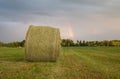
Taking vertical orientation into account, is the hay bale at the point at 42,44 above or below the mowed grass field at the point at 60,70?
above

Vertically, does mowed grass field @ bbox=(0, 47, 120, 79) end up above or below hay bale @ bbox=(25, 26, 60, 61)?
below

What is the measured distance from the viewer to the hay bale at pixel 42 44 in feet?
67.2

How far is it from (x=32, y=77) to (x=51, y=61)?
28.9 ft

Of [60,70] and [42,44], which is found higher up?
[42,44]

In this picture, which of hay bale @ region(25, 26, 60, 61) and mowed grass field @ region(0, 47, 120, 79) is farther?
hay bale @ region(25, 26, 60, 61)

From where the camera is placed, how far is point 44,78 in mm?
11562

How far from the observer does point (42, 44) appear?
20.8 m

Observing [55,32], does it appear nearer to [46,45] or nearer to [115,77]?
[46,45]

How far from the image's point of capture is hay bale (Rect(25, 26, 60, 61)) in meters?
20.5

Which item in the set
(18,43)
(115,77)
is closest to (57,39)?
(115,77)

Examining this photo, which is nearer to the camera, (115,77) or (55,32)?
(115,77)

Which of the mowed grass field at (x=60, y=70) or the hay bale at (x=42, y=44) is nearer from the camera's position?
the mowed grass field at (x=60, y=70)

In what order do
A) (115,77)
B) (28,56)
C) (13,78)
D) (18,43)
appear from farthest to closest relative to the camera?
(18,43), (28,56), (115,77), (13,78)

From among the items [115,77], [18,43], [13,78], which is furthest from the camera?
[18,43]
